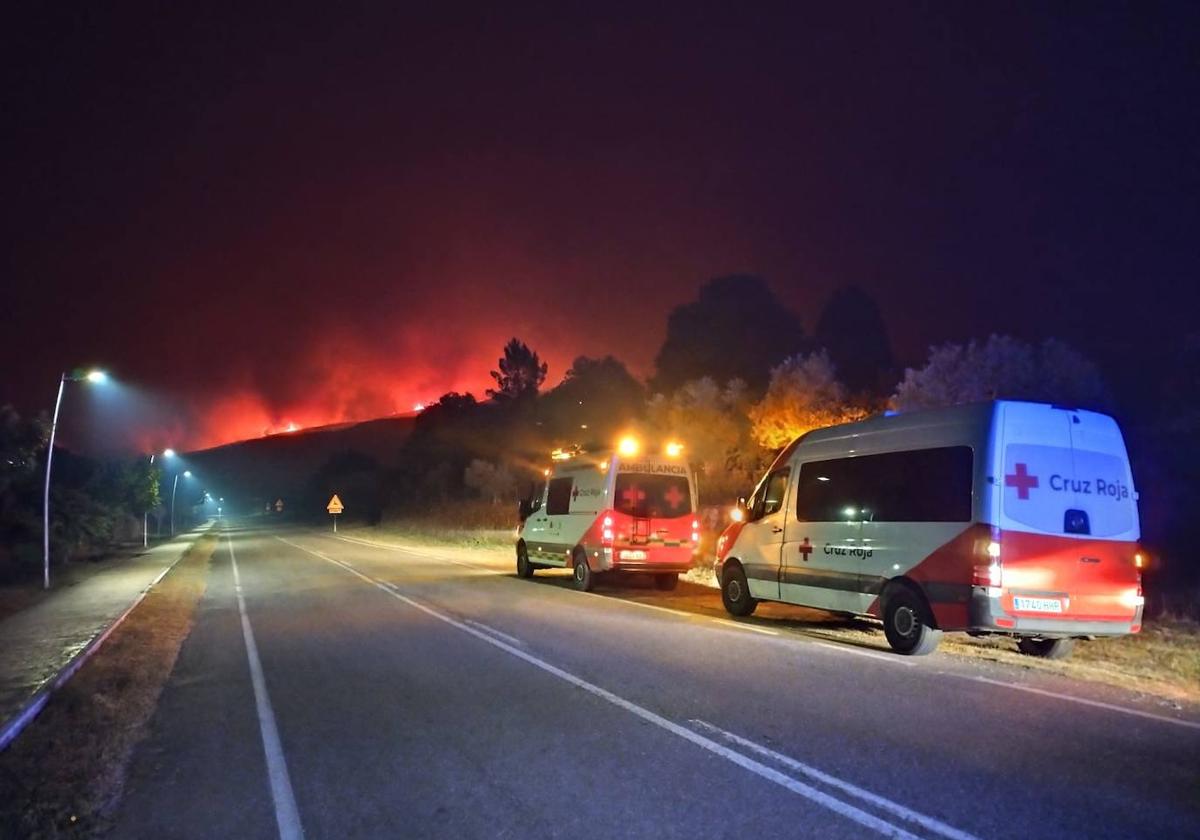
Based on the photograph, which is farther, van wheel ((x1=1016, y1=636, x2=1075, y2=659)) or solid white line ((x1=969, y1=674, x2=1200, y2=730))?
van wheel ((x1=1016, y1=636, x2=1075, y2=659))

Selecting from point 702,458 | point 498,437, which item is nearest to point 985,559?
point 702,458

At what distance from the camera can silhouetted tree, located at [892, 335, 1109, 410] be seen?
26.4 m

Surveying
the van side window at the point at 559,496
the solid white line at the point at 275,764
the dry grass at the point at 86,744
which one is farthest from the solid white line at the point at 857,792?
the van side window at the point at 559,496

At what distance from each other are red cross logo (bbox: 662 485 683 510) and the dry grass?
916cm

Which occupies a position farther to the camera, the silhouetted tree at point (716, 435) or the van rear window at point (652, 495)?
the silhouetted tree at point (716, 435)

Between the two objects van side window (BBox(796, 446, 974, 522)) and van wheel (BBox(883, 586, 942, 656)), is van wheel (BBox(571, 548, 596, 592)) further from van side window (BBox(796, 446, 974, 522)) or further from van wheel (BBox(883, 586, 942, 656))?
van wheel (BBox(883, 586, 942, 656))

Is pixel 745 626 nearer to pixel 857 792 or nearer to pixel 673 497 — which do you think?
pixel 673 497

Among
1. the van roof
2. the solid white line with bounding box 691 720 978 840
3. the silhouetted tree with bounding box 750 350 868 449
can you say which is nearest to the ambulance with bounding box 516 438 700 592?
the van roof

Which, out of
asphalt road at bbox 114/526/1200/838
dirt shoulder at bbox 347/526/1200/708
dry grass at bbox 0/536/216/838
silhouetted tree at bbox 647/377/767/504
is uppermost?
silhouetted tree at bbox 647/377/767/504

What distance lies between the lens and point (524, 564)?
22.5 meters

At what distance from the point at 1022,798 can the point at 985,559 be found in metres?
4.43

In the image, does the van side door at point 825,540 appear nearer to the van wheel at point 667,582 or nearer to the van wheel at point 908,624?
the van wheel at point 908,624

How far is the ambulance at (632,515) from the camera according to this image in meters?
17.9

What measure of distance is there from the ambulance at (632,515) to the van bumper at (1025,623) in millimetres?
9018
